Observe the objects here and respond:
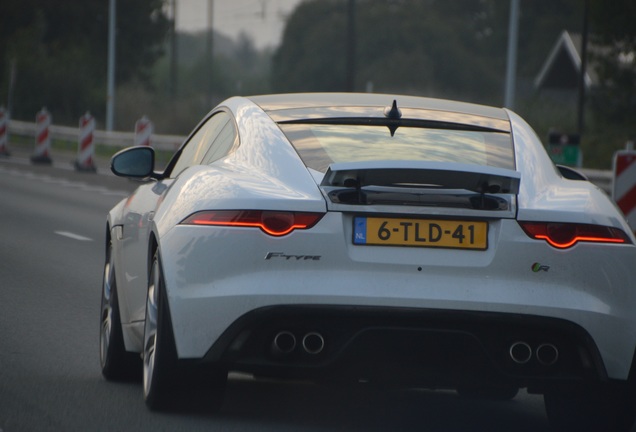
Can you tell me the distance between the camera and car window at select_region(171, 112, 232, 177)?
23.0 ft

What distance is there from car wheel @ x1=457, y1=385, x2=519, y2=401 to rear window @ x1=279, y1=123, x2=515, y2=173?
0.86 m

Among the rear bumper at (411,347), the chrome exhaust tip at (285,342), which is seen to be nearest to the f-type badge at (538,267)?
the rear bumper at (411,347)

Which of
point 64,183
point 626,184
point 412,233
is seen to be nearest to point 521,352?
point 412,233

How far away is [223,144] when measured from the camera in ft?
21.9

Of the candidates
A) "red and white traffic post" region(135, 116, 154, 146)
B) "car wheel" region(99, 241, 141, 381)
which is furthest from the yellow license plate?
"red and white traffic post" region(135, 116, 154, 146)

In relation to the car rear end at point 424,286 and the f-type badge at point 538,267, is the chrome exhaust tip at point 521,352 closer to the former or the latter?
the car rear end at point 424,286

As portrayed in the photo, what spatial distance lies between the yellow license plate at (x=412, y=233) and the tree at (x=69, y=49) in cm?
5450

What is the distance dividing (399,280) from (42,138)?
30513mm

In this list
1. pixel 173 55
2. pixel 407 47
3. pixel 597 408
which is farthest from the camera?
pixel 407 47

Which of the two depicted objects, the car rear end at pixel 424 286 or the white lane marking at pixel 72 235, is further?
the white lane marking at pixel 72 235

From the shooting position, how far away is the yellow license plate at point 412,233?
5637 millimetres

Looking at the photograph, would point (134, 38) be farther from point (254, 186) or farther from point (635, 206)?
point (254, 186)

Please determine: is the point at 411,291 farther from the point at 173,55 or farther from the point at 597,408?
the point at 173,55

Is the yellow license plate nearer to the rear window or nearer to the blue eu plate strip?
the blue eu plate strip
